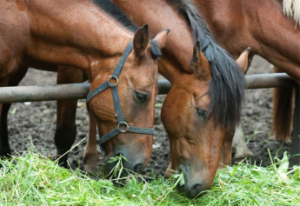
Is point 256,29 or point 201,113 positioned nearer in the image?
point 201,113

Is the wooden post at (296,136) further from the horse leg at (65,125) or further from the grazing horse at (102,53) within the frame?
the horse leg at (65,125)

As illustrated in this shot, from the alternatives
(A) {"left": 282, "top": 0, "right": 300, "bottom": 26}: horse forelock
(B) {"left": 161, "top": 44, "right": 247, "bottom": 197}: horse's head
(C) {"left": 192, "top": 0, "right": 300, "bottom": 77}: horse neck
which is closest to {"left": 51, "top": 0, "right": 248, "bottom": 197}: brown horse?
(B) {"left": 161, "top": 44, "right": 247, "bottom": 197}: horse's head

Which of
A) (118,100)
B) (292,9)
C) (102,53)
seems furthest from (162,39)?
(292,9)

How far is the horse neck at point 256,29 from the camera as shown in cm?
457

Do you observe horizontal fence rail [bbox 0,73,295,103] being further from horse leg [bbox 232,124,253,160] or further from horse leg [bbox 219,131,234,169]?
horse leg [bbox 232,124,253,160]

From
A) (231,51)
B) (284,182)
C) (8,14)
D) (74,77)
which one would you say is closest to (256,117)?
(231,51)

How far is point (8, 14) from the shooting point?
3582mm

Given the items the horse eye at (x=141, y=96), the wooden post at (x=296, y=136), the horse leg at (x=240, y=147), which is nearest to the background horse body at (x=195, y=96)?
the horse eye at (x=141, y=96)

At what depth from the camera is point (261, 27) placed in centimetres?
463

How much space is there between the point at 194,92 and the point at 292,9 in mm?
1363

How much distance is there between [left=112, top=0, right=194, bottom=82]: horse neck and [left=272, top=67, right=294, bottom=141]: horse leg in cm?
201

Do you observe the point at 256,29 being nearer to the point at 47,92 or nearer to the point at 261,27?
the point at 261,27

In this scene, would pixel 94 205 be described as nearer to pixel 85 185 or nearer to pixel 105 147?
pixel 85 185

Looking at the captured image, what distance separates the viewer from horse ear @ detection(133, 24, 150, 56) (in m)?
3.35
